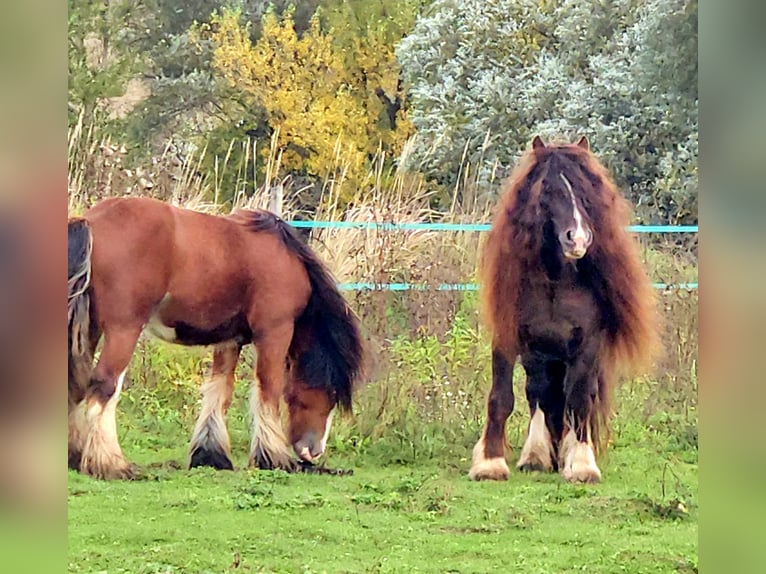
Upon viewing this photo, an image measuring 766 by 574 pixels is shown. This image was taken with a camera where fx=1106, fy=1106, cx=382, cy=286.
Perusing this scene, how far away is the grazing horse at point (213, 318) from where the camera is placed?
17.5 ft

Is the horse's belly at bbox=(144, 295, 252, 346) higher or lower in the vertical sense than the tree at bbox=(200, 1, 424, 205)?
lower

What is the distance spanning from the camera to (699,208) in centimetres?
520

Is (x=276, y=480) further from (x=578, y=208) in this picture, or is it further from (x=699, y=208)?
(x=699, y=208)

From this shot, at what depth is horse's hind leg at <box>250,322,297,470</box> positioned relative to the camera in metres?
5.50

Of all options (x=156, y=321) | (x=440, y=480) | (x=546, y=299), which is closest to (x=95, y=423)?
(x=156, y=321)

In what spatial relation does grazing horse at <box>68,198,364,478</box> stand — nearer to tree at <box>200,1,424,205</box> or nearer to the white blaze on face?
tree at <box>200,1,424,205</box>

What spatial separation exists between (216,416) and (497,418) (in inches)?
55.4

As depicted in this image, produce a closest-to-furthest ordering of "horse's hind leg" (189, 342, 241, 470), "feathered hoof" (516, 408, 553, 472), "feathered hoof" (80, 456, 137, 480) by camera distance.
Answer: "feathered hoof" (80, 456, 137, 480) < "horse's hind leg" (189, 342, 241, 470) < "feathered hoof" (516, 408, 553, 472)

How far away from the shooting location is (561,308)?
555 centimetres

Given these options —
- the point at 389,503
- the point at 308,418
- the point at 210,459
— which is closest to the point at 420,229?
the point at 308,418

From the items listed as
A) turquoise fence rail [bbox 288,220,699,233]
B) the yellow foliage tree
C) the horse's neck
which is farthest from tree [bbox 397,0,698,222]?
the horse's neck

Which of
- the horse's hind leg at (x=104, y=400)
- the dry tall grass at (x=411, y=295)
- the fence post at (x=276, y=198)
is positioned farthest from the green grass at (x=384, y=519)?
the fence post at (x=276, y=198)

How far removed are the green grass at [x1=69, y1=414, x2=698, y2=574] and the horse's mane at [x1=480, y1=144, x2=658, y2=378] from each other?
0.51 metres

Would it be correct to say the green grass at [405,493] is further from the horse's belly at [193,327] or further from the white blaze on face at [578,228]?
the white blaze on face at [578,228]
